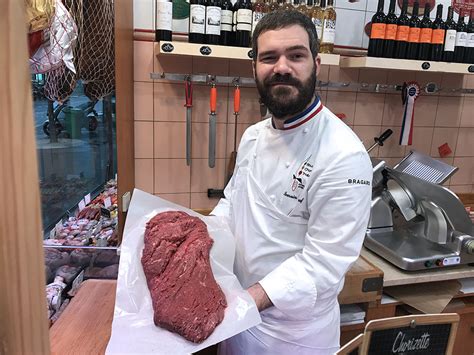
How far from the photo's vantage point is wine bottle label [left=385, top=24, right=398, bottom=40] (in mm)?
1766

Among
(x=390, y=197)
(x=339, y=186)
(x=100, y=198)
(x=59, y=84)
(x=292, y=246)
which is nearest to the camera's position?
(x=339, y=186)

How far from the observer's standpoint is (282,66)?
3.41 ft

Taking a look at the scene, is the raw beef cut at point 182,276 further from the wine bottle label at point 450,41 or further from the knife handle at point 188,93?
the wine bottle label at point 450,41

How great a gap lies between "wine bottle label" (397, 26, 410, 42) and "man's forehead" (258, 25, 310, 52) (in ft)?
3.22

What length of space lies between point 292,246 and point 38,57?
91cm

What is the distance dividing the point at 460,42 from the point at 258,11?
1036mm

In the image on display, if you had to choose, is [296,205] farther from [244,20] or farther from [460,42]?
[460,42]

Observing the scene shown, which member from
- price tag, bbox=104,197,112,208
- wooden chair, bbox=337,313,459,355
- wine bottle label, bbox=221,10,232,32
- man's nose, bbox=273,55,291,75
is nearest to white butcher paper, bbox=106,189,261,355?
wooden chair, bbox=337,313,459,355

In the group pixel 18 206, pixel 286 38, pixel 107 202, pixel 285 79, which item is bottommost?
pixel 107 202

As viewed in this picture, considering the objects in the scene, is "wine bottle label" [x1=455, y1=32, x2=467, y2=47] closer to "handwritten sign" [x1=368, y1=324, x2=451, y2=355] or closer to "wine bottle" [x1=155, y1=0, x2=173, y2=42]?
"wine bottle" [x1=155, y1=0, x2=173, y2=42]

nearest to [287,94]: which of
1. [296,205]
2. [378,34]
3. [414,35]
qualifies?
[296,205]

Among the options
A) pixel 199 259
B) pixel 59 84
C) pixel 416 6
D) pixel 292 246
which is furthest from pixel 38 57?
pixel 416 6

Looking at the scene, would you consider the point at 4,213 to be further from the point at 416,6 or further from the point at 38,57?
the point at 416,6

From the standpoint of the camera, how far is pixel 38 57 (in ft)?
3.52
